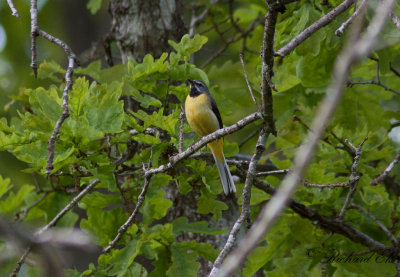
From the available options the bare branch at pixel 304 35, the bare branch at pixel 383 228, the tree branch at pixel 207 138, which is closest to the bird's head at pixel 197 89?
the tree branch at pixel 207 138

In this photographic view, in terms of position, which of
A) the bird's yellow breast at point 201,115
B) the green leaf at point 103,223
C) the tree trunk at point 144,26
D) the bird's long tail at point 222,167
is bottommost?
the green leaf at point 103,223

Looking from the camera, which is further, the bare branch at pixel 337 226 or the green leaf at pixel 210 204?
the bare branch at pixel 337 226

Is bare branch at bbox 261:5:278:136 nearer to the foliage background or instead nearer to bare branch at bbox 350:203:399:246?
the foliage background

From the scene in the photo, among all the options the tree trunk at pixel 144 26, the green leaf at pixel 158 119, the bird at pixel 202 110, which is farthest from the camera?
the tree trunk at pixel 144 26

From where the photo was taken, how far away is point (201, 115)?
15.0 feet

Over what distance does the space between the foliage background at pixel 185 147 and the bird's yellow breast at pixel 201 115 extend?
16 cm

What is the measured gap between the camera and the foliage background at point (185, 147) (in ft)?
10.4

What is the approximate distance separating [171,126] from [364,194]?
208 centimetres

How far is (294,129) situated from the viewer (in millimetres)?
5078

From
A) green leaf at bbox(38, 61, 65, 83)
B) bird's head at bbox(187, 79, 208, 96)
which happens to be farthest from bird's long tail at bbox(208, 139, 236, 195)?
green leaf at bbox(38, 61, 65, 83)

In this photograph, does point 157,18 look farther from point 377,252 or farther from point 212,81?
point 377,252

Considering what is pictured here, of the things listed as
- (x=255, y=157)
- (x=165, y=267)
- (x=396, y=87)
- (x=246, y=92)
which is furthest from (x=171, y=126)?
(x=396, y=87)

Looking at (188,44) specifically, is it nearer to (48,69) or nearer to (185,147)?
(185,147)

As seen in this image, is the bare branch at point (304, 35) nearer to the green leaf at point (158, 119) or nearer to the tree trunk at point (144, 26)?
the green leaf at point (158, 119)
